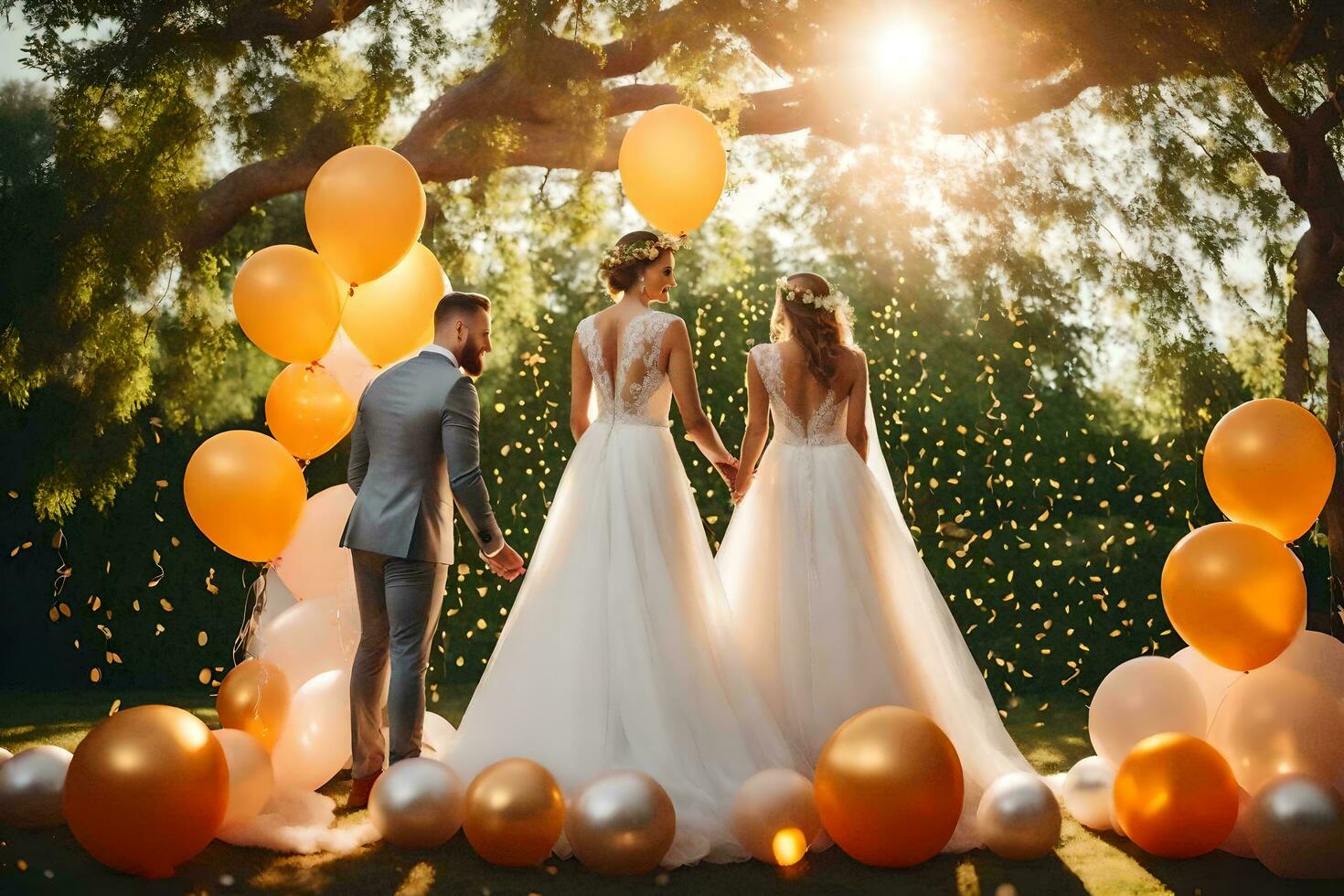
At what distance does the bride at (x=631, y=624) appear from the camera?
393 centimetres

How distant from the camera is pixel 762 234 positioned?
41.3 ft

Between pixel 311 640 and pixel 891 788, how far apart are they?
95.7 inches

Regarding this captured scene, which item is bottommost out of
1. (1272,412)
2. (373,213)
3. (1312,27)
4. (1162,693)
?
(1162,693)

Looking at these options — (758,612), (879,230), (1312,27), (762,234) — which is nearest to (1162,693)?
(758,612)

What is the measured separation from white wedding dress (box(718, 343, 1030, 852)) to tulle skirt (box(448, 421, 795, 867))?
24 centimetres

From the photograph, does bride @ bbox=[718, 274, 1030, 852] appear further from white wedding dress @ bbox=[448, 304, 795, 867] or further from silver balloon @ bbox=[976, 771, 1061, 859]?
silver balloon @ bbox=[976, 771, 1061, 859]

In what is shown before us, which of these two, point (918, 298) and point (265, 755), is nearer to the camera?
point (265, 755)

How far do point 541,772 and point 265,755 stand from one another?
3.25 ft

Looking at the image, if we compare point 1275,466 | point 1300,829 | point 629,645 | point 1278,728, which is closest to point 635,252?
point 629,645

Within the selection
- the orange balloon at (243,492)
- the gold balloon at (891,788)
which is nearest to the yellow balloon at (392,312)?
the orange balloon at (243,492)

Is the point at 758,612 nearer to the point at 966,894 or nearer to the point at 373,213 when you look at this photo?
the point at 966,894

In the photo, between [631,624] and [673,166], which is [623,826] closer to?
[631,624]

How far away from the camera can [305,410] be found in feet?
15.9

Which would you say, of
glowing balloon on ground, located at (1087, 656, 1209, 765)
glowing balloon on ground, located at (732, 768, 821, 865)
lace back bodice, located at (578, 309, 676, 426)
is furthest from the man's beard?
glowing balloon on ground, located at (1087, 656, 1209, 765)
